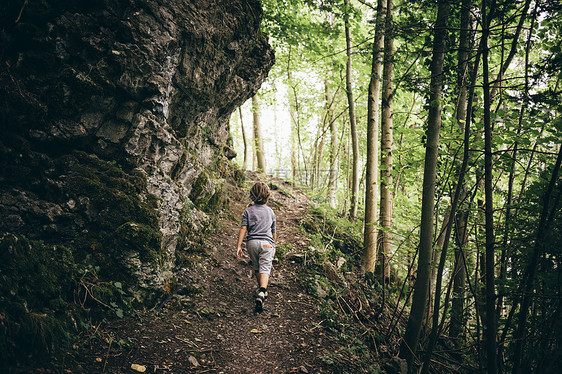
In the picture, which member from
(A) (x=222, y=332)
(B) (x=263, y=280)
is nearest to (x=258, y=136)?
(B) (x=263, y=280)

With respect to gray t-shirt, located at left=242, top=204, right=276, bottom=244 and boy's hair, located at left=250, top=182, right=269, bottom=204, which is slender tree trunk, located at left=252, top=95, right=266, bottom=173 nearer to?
boy's hair, located at left=250, top=182, right=269, bottom=204

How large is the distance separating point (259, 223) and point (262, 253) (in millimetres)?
522

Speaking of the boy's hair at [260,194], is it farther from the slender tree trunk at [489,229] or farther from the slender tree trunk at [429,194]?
the slender tree trunk at [489,229]

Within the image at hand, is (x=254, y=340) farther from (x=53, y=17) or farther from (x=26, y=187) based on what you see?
(x=53, y=17)

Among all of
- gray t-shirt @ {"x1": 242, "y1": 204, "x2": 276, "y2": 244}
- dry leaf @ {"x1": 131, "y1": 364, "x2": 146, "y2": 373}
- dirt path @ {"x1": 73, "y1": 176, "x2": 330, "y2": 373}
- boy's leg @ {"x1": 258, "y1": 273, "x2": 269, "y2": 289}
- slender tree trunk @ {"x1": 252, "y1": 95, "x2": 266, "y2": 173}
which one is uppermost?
slender tree trunk @ {"x1": 252, "y1": 95, "x2": 266, "y2": 173}

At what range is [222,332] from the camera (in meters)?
4.07

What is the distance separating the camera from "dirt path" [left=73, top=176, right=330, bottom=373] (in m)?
3.06

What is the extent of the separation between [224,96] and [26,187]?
206 inches

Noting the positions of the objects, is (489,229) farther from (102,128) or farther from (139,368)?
(102,128)

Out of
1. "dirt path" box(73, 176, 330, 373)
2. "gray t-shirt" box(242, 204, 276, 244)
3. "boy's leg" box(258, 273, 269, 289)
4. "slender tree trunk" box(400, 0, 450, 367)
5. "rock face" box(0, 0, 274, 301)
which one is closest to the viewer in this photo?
"dirt path" box(73, 176, 330, 373)

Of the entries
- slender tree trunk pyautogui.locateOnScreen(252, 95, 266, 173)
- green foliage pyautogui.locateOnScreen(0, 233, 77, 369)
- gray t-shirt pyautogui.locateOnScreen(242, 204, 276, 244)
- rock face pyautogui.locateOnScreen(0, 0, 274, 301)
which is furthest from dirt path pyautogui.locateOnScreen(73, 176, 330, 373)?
slender tree trunk pyautogui.locateOnScreen(252, 95, 266, 173)

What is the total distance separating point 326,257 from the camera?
287 inches

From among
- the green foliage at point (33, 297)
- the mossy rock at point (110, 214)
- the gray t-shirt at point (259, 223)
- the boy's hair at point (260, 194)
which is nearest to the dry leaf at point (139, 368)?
the green foliage at point (33, 297)

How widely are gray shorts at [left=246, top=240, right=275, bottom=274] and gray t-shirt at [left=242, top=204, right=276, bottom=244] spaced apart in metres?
0.10
